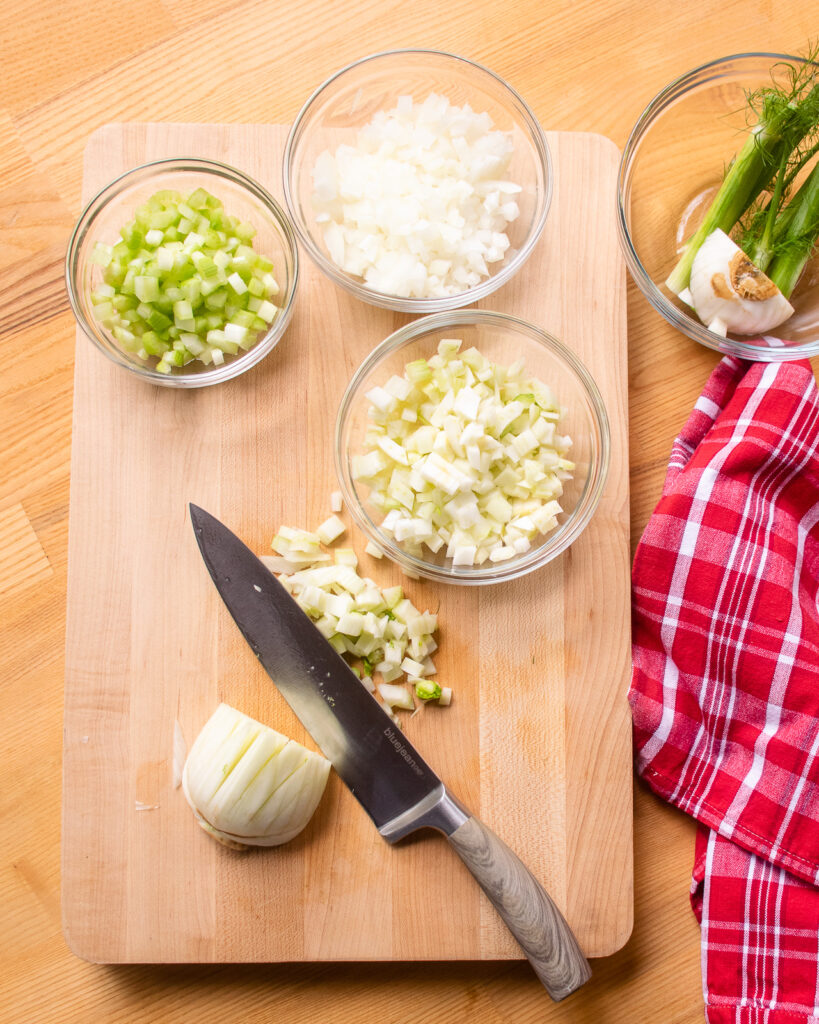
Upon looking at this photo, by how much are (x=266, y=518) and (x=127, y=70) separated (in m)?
0.99

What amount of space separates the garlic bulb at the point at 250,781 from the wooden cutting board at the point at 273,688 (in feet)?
0.22

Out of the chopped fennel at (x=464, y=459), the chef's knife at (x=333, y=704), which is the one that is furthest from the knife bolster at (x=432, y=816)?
the chopped fennel at (x=464, y=459)

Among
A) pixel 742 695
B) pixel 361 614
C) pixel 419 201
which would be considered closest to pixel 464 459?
pixel 361 614

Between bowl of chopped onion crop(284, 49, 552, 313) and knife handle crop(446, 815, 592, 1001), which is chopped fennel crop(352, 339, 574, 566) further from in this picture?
knife handle crop(446, 815, 592, 1001)

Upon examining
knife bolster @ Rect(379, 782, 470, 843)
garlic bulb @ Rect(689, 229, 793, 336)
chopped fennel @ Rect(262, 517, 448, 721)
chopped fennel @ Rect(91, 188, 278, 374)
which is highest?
chopped fennel @ Rect(91, 188, 278, 374)

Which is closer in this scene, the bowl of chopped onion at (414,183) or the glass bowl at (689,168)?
the bowl of chopped onion at (414,183)

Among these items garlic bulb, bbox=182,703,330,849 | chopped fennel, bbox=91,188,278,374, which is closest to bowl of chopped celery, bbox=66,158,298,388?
chopped fennel, bbox=91,188,278,374

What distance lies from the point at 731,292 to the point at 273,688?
1.20m

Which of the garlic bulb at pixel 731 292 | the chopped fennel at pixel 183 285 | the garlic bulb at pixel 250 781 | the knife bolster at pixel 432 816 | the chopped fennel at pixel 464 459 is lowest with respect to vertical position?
the knife bolster at pixel 432 816

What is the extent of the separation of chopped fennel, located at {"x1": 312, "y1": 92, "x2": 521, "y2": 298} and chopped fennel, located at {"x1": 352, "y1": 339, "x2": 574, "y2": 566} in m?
0.16

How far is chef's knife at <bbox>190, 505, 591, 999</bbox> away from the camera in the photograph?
1.66 m

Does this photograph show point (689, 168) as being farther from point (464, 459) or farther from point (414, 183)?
point (464, 459)

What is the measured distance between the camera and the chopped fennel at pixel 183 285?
1.65 m

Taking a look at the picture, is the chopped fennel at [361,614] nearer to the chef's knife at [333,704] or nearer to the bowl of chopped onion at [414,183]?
the chef's knife at [333,704]
